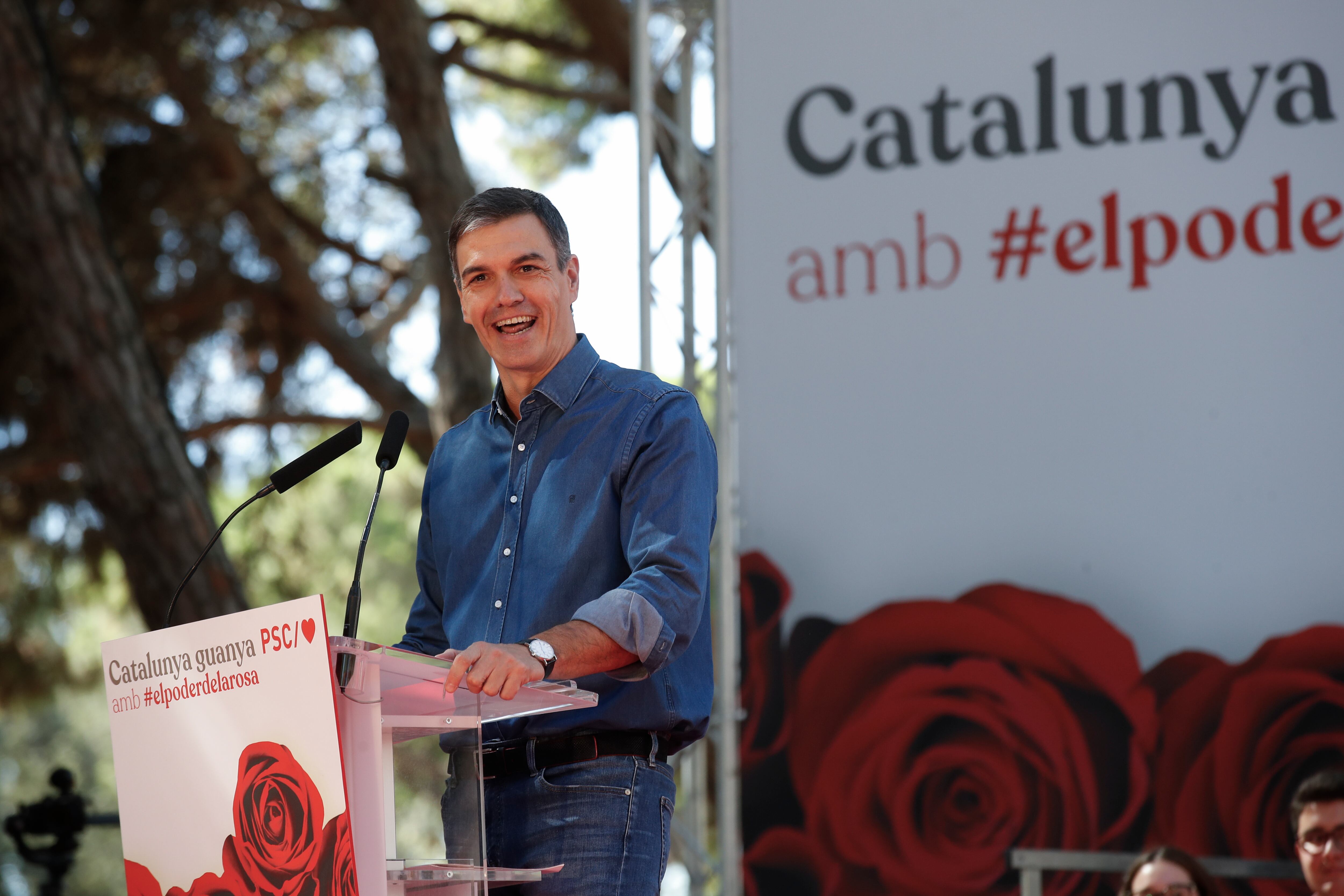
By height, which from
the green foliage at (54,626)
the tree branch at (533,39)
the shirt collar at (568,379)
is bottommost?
the green foliage at (54,626)

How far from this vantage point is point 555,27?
24.3ft

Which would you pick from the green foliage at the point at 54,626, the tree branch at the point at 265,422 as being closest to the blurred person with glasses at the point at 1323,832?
the green foliage at the point at 54,626

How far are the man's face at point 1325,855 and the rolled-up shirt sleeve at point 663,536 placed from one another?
2334mm

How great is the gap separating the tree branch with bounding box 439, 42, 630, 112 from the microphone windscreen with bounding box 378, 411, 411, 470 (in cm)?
486

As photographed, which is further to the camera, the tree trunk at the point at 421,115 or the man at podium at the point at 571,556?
the tree trunk at the point at 421,115

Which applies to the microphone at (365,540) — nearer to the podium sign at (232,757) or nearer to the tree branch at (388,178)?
the podium sign at (232,757)

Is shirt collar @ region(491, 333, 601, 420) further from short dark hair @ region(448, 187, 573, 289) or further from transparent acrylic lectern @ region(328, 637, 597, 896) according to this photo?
transparent acrylic lectern @ region(328, 637, 597, 896)

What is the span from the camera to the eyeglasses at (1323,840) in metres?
3.40

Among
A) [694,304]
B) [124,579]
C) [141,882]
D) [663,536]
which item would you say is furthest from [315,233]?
[141,882]

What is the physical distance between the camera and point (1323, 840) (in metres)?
3.41

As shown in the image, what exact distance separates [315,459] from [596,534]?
34 centimetres

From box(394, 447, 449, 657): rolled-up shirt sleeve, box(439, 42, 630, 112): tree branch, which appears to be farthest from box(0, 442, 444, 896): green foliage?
box(439, 42, 630, 112): tree branch

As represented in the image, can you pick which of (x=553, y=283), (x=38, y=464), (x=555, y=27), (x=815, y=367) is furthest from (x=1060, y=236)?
(x=38, y=464)

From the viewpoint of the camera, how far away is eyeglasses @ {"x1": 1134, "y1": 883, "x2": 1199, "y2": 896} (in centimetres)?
346
